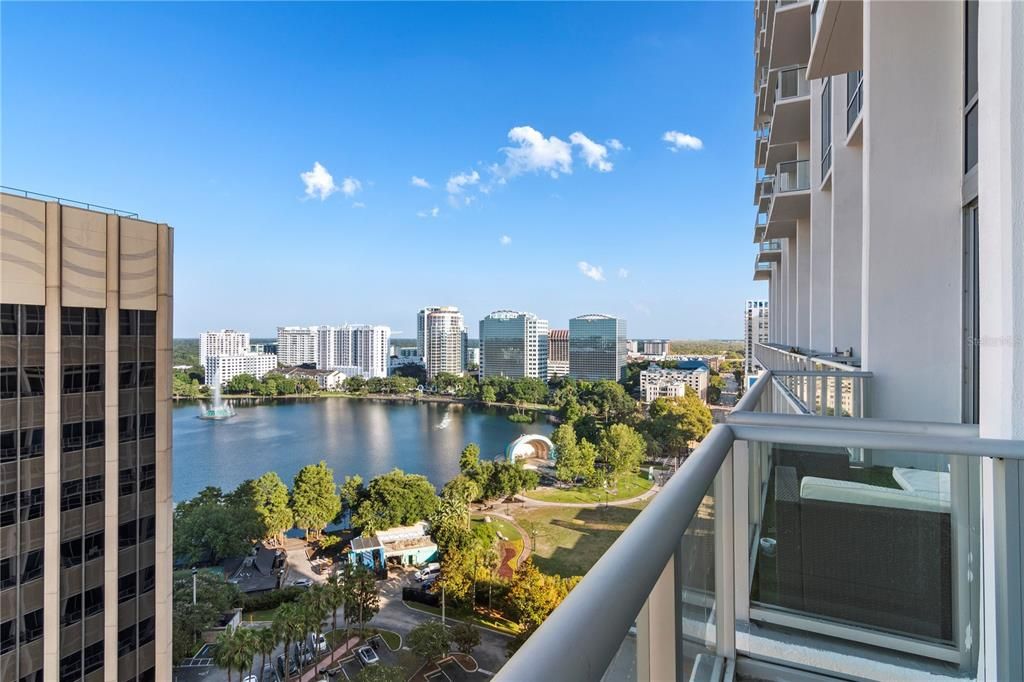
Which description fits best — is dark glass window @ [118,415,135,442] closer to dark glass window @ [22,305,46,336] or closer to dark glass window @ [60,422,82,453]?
dark glass window @ [60,422,82,453]

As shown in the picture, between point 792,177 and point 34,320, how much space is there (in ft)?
44.9

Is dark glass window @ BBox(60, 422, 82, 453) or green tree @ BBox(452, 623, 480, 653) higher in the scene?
dark glass window @ BBox(60, 422, 82, 453)

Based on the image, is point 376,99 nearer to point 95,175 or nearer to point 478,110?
point 478,110

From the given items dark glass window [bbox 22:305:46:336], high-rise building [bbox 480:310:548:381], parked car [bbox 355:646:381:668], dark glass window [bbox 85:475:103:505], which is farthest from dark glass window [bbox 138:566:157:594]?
high-rise building [bbox 480:310:548:381]

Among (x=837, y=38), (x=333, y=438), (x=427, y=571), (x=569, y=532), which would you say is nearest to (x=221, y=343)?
(x=333, y=438)

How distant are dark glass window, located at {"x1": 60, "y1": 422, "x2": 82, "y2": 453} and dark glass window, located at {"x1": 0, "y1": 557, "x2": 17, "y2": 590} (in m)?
1.83

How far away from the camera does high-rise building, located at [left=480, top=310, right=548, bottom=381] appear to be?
66.4 metres

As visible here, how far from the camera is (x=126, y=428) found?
945 cm

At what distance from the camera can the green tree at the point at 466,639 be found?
14719mm

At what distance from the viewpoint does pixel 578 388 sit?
53625 millimetres

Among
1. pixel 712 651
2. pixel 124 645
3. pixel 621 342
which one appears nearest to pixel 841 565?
pixel 712 651

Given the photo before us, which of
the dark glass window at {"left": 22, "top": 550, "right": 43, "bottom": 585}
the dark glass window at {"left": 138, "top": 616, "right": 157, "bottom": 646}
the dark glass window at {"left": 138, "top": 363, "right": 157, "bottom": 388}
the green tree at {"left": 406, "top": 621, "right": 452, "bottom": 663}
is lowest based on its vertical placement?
the green tree at {"left": 406, "top": 621, "right": 452, "bottom": 663}

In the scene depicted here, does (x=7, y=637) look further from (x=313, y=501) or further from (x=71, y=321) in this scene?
(x=313, y=501)

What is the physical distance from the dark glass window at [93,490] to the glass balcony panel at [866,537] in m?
11.6
